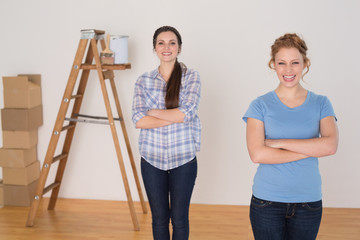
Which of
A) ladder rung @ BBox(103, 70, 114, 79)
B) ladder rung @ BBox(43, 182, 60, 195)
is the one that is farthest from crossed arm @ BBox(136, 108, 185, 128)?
ladder rung @ BBox(43, 182, 60, 195)

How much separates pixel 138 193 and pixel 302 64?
227cm

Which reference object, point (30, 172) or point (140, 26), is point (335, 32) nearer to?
point (140, 26)

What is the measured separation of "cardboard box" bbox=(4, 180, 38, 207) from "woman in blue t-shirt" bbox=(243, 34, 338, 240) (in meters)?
2.65

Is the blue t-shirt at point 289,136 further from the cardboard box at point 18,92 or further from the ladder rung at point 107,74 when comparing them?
the cardboard box at point 18,92

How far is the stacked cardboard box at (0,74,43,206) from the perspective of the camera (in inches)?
147

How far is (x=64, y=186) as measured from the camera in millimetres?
4082

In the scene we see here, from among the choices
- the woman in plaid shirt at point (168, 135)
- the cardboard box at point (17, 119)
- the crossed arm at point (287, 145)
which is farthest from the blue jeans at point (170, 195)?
the cardboard box at point (17, 119)

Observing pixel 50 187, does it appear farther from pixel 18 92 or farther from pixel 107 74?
pixel 107 74

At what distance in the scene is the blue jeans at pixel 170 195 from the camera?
2428 mm

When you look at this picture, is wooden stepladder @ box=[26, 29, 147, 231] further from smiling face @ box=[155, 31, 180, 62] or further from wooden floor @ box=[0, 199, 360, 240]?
smiling face @ box=[155, 31, 180, 62]

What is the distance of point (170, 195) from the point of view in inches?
97.0

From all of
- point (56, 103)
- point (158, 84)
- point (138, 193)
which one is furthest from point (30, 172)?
point (158, 84)

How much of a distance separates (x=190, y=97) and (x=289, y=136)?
81 cm

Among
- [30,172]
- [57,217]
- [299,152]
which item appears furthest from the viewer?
[30,172]
